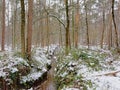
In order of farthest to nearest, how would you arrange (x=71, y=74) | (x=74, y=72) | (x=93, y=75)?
(x=74, y=72), (x=71, y=74), (x=93, y=75)

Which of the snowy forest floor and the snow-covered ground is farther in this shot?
the snowy forest floor

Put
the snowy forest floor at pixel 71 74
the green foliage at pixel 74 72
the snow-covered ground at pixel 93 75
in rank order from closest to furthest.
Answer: the snow-covered ground at pixel 93 75 < the snowy forest floor at pixel 71 74 < the green foliage at pixel 74 72

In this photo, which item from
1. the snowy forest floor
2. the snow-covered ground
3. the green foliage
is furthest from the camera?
the green foliage

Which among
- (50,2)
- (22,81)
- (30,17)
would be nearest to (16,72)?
(22,81)

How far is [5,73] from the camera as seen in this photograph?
35.2 ft

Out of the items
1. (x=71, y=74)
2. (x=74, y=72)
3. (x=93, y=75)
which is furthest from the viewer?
(x=74, y=72)

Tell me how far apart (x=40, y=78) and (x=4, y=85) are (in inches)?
91.4

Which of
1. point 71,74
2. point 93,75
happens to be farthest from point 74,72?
point 93,75

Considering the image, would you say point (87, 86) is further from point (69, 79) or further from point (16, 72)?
point (16, 72)

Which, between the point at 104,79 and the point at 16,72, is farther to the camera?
the point at 16,72

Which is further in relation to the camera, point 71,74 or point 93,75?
point 71,74

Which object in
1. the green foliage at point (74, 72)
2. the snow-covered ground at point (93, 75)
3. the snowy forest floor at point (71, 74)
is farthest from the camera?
the green foliage at point (74, 72)

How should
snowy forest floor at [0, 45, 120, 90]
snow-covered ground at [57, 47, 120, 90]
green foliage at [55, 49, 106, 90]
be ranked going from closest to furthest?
snow-covered ground at [57, 47, 120, 90], snowy forest floor at [0, 45, 120, 90], green foliage at [55, 49, 106, 90]

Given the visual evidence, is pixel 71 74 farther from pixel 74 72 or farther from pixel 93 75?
pixel 93 75
